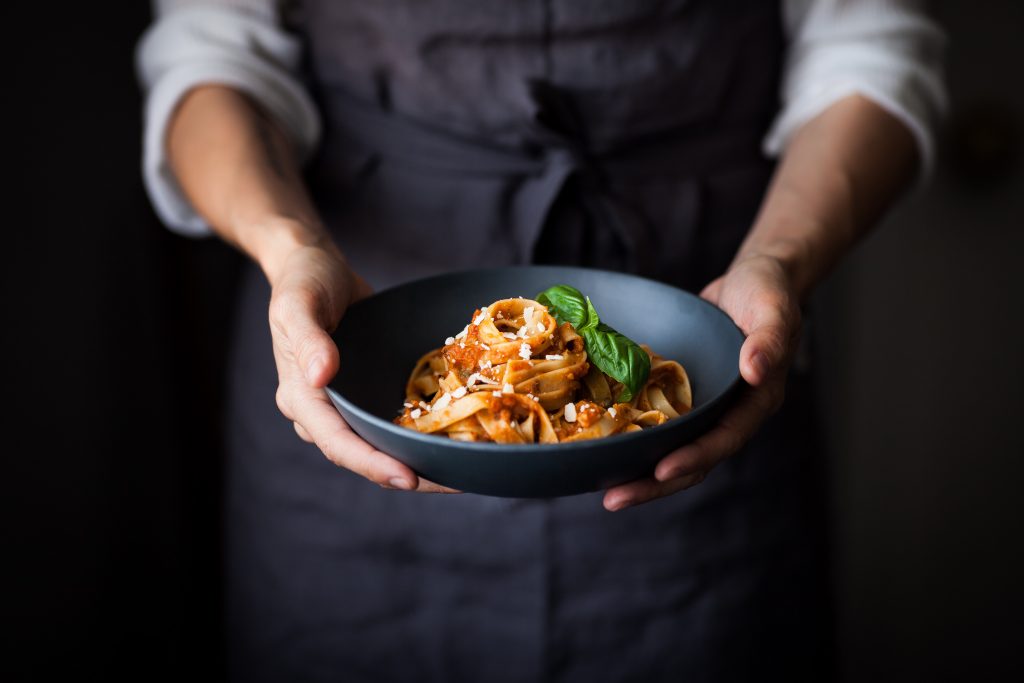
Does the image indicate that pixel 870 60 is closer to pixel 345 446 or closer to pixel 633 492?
pixel 633 492

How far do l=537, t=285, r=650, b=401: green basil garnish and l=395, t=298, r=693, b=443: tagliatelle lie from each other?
0.07 ft

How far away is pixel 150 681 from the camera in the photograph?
238 cm

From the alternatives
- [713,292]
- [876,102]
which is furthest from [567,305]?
[876,102]

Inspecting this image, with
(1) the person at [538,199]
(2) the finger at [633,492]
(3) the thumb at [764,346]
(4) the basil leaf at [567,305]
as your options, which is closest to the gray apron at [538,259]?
(1) the person at [538,199]

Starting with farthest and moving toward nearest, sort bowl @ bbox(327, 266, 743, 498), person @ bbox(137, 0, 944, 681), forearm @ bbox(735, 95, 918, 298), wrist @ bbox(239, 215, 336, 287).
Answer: person @ bbox(137, 0, 944, 681) < forearm @ bbox(735, 95, 918, 298) < wrist @ bbox(239, 215, 336, 287) < bowl @ bbox(327, 266, 743, 498)

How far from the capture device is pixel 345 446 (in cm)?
111

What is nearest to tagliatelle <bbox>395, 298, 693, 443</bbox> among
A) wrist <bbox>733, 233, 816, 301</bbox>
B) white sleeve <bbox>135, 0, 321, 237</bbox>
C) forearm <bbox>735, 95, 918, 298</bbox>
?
wrist <bbox>733, 233, 816, 301</bbox>

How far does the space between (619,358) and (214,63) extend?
105 centimetres

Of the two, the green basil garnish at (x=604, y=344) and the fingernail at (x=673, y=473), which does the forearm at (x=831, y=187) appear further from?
the fingernail at (x=673, y=473)

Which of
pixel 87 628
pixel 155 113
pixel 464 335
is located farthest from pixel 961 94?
pixel 87 628

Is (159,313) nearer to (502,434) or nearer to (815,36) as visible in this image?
(502,434)

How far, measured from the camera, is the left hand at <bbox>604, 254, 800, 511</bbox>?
1095mm

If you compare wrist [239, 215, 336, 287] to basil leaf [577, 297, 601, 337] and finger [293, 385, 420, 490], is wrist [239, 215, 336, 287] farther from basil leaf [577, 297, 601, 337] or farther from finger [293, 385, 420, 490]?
basil leaf [577, 297, 601, 337]

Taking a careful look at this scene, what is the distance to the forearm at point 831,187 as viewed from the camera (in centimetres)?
152
